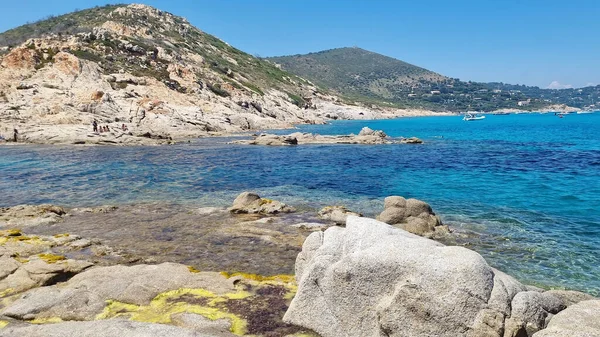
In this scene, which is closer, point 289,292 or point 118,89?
point 289,292

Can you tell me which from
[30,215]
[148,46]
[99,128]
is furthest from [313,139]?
[148,46]

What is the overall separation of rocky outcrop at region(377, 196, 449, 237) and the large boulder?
954 centimetres

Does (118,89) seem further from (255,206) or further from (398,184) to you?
(255,206)

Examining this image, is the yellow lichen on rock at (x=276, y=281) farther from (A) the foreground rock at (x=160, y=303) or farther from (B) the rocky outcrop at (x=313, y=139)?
(B) the rocky outcrop at (x=313, y=139)

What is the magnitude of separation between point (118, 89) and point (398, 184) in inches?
3142

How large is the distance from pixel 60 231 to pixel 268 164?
28.3 m

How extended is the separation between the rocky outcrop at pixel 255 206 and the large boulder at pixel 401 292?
43.0 ft

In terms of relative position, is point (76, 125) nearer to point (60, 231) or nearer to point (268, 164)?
point (268, 164)

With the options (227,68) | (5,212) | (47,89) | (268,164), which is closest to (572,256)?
(5,212)

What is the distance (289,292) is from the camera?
10.9m

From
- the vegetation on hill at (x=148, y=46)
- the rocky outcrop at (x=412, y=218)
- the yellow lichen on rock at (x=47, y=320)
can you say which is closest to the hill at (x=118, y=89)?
the vegetation on hill at (x=148, y=46)

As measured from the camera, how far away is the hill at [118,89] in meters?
73.4

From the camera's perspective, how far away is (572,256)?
15.4 m

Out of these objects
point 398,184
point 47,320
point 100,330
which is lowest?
point 398,184
